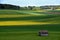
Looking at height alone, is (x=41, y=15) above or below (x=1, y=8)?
below

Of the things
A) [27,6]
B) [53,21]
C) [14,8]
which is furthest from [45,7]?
[53,21]

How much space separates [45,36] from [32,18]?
14.5ft

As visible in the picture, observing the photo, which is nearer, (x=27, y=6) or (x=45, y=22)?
(x=27, y=6)

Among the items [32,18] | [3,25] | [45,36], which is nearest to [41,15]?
[32,18]

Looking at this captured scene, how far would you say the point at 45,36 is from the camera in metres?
10.0

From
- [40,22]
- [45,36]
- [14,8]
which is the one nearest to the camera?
[45,36]

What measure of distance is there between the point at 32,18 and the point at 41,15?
753mm

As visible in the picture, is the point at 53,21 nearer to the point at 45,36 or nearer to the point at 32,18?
the point at 32,18

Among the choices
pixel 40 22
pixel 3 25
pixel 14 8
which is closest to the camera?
pixel 14 8

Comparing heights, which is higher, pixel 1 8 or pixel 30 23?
pixel 1 8

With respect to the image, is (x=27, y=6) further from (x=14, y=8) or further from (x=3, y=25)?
(x=3, y=25)

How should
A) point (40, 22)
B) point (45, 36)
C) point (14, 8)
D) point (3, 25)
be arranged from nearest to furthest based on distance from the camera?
point (45, 36) < point (14, 8) < point (3, 25) < point (40, 22)

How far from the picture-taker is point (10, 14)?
14.2 m

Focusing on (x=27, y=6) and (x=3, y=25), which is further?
(x=3, y=25)
